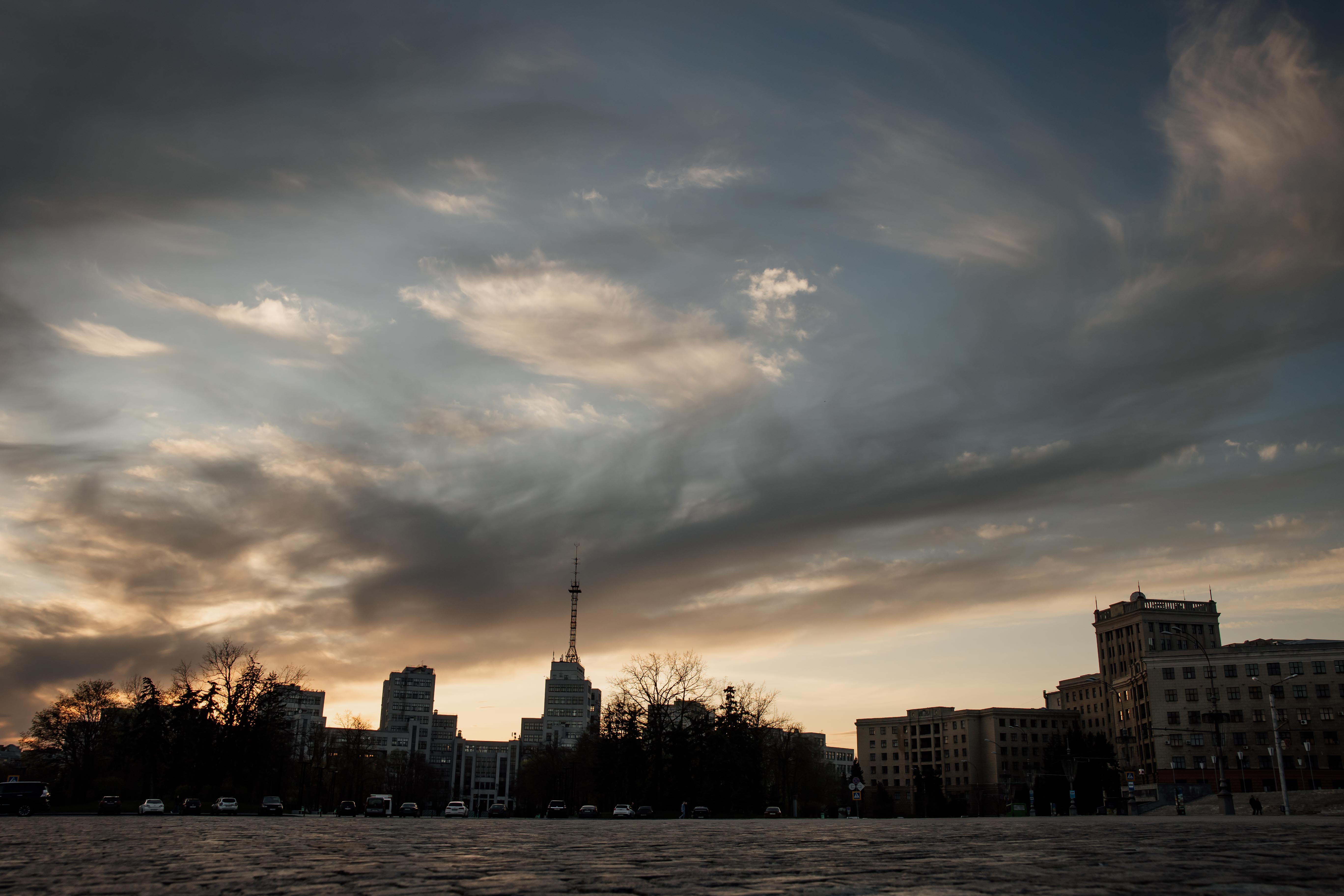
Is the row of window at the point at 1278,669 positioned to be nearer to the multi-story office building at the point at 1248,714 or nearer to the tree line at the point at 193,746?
the multi-story office building at the point at 1248,714

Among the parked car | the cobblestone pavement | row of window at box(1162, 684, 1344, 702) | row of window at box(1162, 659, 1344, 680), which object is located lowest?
the parked car

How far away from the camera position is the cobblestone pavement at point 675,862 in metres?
9.08

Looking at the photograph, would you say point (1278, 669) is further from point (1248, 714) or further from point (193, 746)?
point (193, 746)

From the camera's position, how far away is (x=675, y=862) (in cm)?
1359

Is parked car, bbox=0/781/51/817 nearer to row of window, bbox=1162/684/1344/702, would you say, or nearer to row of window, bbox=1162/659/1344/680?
row of window, bbox=1162/684/1344/702

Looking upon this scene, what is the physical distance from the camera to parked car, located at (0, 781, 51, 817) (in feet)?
176

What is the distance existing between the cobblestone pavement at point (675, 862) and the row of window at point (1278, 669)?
114 m

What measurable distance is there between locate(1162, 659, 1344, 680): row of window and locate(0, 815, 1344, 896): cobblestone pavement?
373 ft

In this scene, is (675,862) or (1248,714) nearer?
(675,862)

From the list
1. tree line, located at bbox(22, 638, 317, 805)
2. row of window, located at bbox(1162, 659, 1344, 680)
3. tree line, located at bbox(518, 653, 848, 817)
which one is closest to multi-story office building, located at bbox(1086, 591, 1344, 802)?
row of window, located at bbox(1162, 659, 1344, 680)

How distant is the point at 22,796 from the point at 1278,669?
13670 cm

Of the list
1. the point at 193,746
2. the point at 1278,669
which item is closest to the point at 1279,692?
the point at 1278,669

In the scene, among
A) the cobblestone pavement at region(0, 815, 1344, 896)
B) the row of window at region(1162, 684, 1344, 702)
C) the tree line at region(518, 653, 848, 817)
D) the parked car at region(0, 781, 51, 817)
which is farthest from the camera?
the row of window at region(1162, 684, 1344, 702)

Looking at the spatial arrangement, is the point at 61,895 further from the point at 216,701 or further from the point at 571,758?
the point at 571,758
